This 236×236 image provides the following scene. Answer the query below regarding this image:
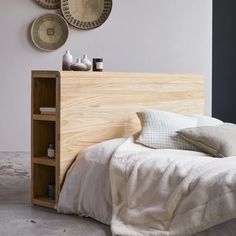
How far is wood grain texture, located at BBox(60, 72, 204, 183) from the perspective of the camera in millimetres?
3029

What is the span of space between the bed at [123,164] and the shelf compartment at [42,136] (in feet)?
0.76

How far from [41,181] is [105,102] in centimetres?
62

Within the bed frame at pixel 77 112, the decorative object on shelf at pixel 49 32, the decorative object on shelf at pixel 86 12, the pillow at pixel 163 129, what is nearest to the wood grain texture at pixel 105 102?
the bed frame at pixel 77 112

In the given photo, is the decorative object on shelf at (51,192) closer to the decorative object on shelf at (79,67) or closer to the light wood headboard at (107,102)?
the light wood headboard at (107,102)

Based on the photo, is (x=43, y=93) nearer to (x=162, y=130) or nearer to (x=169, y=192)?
(x=162, y=130)

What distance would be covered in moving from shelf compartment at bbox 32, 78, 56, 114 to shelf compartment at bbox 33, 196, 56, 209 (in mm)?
522

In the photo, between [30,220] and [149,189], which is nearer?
[149,189]

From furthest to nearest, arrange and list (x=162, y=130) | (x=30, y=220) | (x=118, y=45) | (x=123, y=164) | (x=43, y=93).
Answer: (x=118, y=45) < (x=43, y=93) < (x=162, y=130) < (x=30, y=220) < (x=123, y=164)

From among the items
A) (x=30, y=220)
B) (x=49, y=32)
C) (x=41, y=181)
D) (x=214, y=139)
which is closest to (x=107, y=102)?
(x=41, y=181)

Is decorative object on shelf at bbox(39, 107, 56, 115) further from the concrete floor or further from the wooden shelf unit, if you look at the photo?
the concrete floor

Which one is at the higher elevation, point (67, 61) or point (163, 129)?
point (67, 61)

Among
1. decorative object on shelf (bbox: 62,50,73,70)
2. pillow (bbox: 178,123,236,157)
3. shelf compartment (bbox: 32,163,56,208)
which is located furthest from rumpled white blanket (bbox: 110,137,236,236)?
decorative object on shelf (bbox: 62,50,73,70)

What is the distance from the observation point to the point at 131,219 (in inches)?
99.1

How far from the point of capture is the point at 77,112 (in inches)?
122
